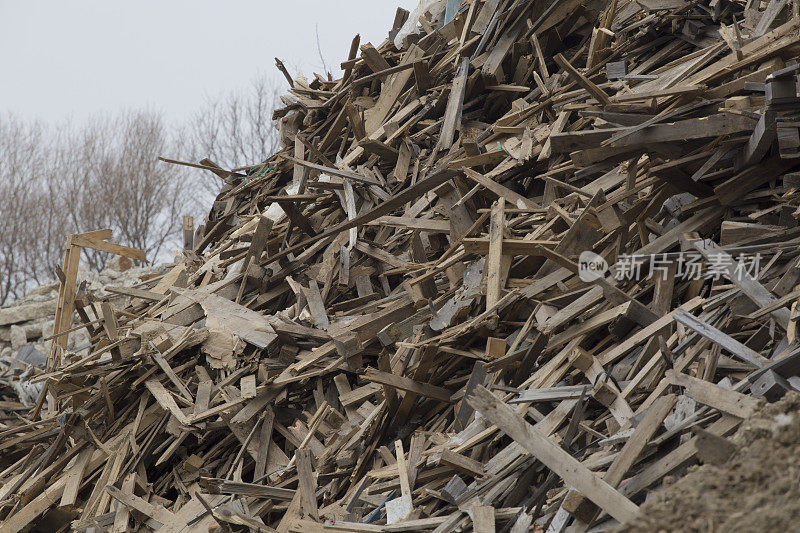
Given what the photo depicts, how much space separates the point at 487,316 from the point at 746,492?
1988mm

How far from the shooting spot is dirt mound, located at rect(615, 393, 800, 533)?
181 cm

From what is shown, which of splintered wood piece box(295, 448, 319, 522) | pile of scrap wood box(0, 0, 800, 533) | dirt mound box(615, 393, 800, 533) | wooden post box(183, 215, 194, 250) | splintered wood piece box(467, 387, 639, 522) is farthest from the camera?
wooden post box(183, 215, 194, 250)

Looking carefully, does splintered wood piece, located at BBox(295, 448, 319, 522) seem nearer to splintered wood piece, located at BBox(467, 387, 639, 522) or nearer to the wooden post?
splintered wood piece, located at BBox(467, 387, 639, 522)

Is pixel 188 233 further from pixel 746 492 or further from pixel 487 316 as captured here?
pixel 746 492

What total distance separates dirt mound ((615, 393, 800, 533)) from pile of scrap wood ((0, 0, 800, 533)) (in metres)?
0.15

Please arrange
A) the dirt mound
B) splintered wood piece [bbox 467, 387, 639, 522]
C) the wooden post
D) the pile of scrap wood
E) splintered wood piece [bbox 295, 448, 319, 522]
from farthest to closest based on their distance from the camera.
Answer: the wooden post, splintered wood piece [bbox 295, 448, 319, 522], the pile of scrap wood, splintered wood piece [bbox 467, 387, 639, 522], the dirt mound

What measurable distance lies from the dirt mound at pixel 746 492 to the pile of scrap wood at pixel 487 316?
0.15 meters

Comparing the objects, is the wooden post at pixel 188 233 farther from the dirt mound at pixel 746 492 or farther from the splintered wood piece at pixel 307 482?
the dirt mound at pixel 746 492

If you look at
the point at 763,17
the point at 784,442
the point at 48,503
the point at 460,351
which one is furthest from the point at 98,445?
the point at 763,17

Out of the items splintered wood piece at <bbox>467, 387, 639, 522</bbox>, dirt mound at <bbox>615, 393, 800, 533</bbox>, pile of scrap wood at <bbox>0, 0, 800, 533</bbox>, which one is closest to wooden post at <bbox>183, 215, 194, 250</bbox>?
pile of scrap wood at <bbox>0, 0, 800, 533</bbox>

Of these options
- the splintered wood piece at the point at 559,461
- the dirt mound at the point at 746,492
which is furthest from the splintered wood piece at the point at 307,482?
the dirt mound at the point at 746,492

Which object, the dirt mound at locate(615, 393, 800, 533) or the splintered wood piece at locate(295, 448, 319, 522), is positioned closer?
the dirt mound at locate(615, 393, 800, 533)

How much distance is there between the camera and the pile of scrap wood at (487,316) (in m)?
3.10

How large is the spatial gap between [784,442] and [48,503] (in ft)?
14.4
